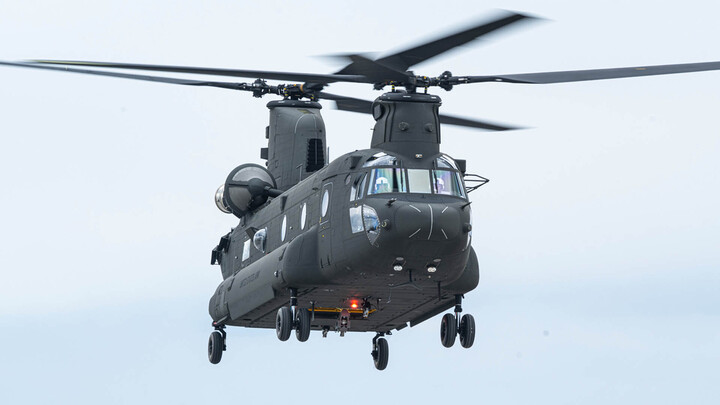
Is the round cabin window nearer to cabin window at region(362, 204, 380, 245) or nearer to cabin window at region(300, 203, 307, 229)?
cabin window at region(300, 203, 307, 229)

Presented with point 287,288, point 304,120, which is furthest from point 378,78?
point 304,120

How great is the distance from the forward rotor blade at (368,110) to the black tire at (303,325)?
6987 millimetres

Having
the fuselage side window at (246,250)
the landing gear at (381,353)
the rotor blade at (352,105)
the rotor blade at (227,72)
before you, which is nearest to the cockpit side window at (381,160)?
the rotor blade at (227,72)

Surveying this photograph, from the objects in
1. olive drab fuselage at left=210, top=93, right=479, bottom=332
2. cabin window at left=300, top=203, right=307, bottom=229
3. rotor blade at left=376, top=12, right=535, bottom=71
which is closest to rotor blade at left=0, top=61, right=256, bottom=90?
olive drab fuselage at left=210, top=93, right=479, bottom=332

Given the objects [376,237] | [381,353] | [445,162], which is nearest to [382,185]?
[376,237]

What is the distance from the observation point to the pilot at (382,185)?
36.0 meters

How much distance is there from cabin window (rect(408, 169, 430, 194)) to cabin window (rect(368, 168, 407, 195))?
6.7 inches

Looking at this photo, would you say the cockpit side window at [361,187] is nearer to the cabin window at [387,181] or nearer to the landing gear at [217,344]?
the cabin window at [387,181]

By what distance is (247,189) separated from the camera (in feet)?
146

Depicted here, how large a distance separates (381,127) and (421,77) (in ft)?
5.27

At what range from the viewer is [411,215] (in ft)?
115

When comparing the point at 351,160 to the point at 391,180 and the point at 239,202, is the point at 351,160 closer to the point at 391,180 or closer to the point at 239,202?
the point at 391,180

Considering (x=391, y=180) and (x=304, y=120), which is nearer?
(x=391, y=180)

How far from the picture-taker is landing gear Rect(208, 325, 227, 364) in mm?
45500
